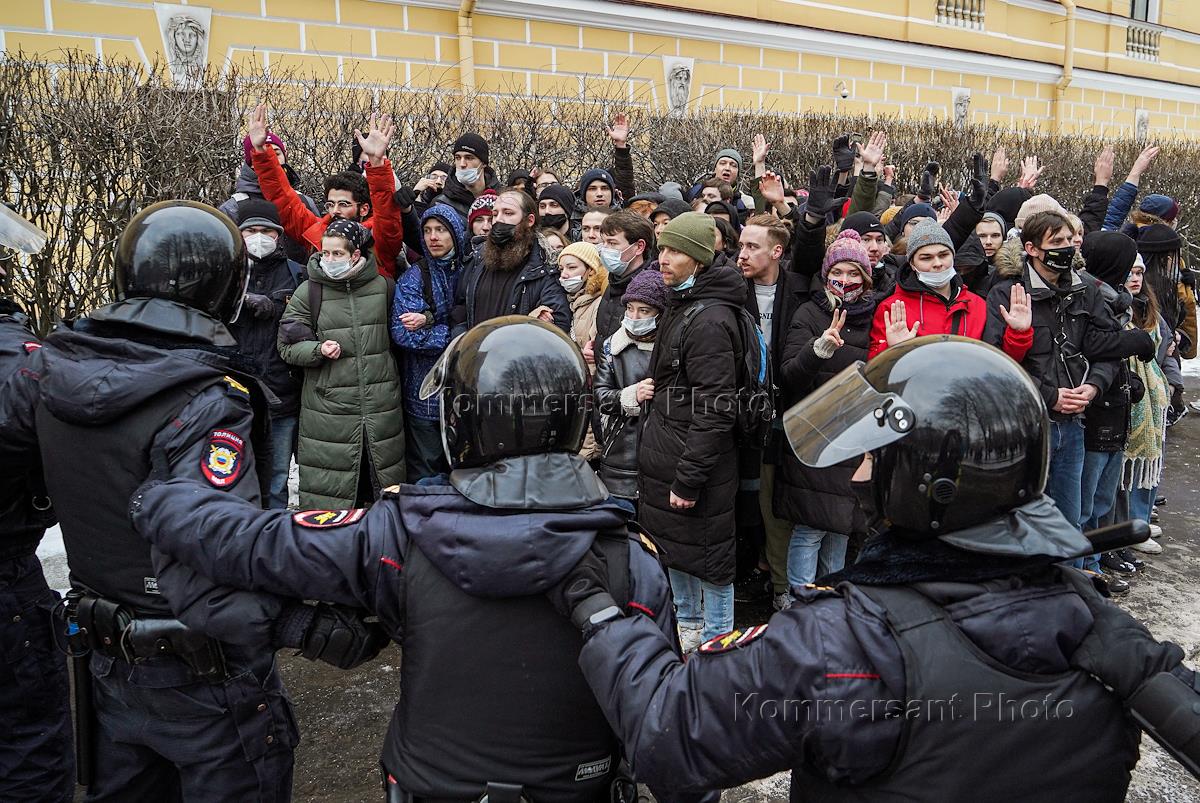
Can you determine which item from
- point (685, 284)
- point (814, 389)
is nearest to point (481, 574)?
point (685, 284)

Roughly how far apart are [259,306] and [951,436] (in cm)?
423

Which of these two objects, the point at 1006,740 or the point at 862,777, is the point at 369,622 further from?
the point at 1006,740

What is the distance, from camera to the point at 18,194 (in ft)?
21.5

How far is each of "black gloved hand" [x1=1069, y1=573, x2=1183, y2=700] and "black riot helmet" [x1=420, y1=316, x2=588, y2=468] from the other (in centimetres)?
111

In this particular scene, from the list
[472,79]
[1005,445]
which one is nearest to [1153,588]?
[1005,445]

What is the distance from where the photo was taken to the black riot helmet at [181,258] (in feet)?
8.36

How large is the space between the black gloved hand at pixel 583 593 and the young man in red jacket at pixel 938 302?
3.07 meters

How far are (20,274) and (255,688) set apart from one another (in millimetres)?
5481

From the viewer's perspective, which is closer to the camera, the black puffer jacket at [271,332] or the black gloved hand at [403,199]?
the black puffer jacket at [271,332]

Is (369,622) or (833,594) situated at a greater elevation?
(833,594)

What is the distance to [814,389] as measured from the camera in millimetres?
4543

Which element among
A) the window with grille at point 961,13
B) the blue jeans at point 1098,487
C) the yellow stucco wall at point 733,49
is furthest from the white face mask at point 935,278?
the window with grille at point 961,13

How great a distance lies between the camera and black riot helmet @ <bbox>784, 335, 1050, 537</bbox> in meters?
1.71

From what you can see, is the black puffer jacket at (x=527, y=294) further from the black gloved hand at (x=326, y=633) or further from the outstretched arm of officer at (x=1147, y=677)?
the outstretched arm of officer at (x=1147, y=677)
